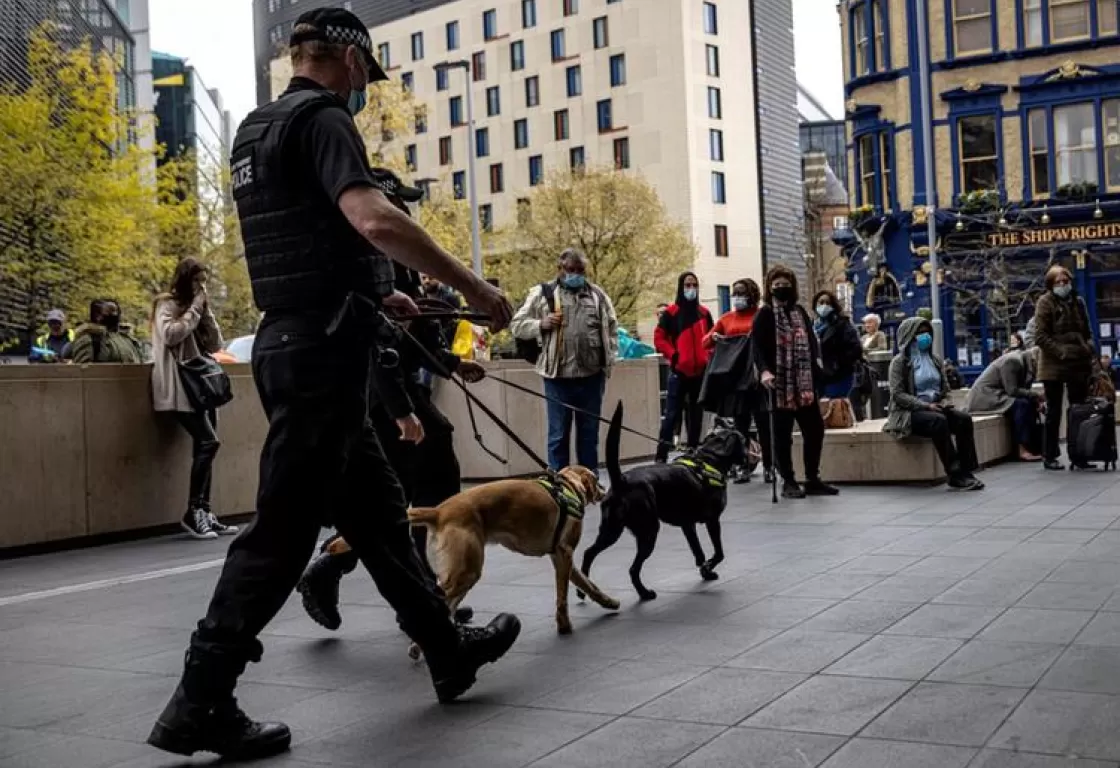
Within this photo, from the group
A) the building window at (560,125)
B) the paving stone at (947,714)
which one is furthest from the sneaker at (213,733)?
the building window at (560,125)

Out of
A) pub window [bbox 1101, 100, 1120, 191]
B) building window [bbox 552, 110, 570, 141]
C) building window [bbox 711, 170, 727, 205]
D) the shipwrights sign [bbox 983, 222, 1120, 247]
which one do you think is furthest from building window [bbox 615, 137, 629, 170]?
pub window [bbox 1101, 100, 1120, 191]

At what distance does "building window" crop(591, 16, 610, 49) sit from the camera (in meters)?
74.8

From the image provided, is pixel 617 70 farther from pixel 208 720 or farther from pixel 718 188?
pixel 208 720

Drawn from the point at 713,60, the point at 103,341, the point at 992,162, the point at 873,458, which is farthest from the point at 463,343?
Answer: the point at 713,60

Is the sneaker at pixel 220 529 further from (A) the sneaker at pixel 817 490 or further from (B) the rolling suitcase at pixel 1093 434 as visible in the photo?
(B) the rolling suitcase at pixel 1093 434

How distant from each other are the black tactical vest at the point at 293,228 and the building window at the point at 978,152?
121 feet

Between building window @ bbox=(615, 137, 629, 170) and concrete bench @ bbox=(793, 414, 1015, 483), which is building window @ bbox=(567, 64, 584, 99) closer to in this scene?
building window @ bbox=(615, 137, 629, 170)

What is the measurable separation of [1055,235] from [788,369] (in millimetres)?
27934

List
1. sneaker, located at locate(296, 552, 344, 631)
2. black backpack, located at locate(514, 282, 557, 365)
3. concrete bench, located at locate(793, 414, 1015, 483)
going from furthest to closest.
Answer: concrete bench, located at locate(793, 414, 1015, 483), black backpack, located at locate(514, 282, 557, 365), sneaker, located at locate(296, 552, 344, 631)

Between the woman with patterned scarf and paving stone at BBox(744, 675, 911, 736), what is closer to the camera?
paving stone at BBox(744, 675, 911, 736)

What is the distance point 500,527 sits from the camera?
5.68 metres

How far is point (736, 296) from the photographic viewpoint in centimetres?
1366

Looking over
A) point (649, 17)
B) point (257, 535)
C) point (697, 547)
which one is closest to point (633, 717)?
point (257, 535)

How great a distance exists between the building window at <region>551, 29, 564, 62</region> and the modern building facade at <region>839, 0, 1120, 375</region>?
121 feet
